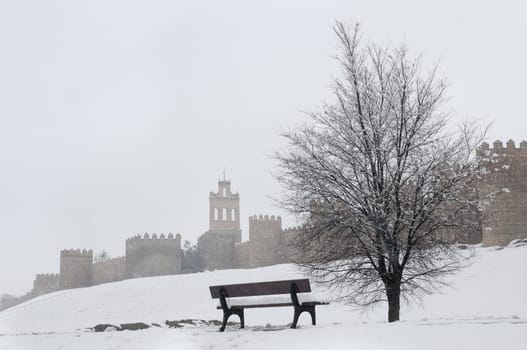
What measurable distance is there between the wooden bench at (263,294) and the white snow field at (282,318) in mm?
329

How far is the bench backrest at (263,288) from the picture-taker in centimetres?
1036

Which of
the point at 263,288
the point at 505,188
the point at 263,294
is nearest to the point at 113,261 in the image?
the point at 505,188

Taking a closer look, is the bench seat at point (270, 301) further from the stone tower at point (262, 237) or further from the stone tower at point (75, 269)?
the stone tower at point (75, 269)

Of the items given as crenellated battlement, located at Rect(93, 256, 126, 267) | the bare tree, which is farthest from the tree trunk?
crenellated battlement, located at Rect(93, 256, 126, 267)

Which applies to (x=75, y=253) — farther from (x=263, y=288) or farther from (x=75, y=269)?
(x=263, y=288)

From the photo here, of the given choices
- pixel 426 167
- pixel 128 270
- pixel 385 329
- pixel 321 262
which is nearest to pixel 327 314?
pixel 321 262

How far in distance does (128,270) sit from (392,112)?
120 ft

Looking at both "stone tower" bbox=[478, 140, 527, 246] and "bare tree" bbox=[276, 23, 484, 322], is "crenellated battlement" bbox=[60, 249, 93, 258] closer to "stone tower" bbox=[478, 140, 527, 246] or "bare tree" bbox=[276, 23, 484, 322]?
"stone tower" bbox=[478, 140, 527, 246]

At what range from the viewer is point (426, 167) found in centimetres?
1105

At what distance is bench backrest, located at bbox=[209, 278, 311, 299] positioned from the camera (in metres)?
10.4

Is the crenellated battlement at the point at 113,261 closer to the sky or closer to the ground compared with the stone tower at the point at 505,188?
closer to the ground

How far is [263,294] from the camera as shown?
428 inches

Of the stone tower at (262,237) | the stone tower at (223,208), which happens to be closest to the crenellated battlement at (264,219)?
the stone tower at (262,237)

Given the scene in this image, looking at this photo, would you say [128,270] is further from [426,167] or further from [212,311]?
[426,167]
